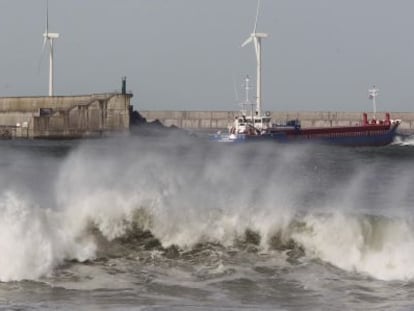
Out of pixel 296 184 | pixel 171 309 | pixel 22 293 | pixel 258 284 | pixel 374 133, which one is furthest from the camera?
pixel 374 133

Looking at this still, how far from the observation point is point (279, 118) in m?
184

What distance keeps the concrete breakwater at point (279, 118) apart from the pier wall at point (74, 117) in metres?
70.6

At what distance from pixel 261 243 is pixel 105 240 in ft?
9.88

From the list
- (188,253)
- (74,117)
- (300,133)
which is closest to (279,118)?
(74,117)

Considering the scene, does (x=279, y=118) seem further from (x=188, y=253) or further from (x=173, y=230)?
(x=188, y=253)

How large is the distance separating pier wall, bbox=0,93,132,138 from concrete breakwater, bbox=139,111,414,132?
7055 cm

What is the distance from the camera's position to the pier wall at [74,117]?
326 feet

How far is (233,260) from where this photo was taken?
16688mm

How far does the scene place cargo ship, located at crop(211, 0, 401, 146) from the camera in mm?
86562

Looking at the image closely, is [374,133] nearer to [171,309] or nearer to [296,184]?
[296,184]

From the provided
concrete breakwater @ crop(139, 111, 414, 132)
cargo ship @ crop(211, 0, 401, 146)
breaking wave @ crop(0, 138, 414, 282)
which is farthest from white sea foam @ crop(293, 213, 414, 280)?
concrete breakwater @ crop(139, 111, 414, 132)

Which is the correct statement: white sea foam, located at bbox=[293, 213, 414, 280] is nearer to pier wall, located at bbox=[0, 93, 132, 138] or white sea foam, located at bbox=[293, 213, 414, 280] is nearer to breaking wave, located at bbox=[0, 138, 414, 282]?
breaking wave, located at bbox=[0, 138, 414, 282]

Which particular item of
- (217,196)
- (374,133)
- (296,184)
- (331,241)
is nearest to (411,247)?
(331,241)

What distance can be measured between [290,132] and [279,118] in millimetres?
93849
